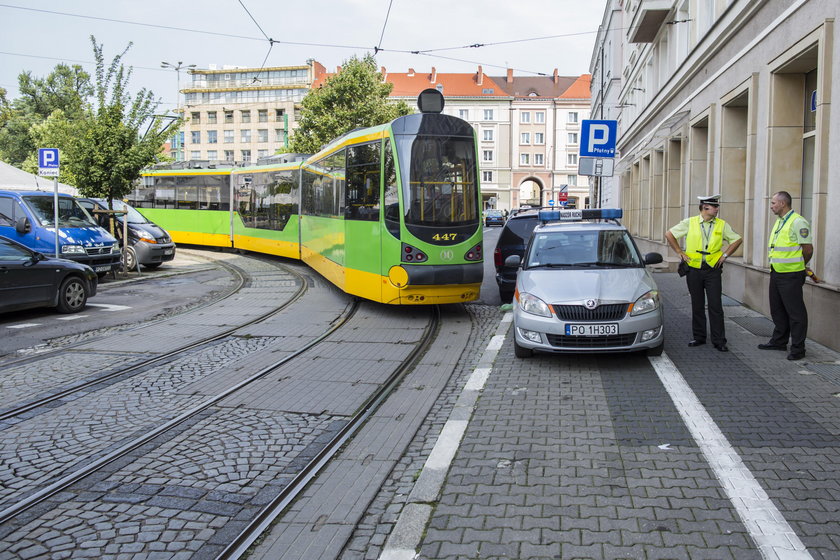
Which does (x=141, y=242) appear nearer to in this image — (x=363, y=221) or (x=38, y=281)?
(x=38, y=281)

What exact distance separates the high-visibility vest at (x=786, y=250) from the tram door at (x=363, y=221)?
5531 millimetres

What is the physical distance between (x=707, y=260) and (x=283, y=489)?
20.4ft

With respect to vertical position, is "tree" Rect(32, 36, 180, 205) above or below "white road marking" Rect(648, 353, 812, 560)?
above

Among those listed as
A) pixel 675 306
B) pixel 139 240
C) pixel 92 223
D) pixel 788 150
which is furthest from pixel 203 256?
pixel 788 150

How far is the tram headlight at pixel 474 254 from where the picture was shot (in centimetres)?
1148

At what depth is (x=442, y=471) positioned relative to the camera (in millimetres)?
4746

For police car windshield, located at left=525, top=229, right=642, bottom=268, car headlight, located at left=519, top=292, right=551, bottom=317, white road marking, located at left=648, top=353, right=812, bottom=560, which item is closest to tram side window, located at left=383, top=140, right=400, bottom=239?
police car windshield, located at left=525, top=229, right=642, bottom=268

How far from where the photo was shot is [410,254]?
1107 cm

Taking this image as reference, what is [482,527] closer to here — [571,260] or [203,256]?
[571,260]

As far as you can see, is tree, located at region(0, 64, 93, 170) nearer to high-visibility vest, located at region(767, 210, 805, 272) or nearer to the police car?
the police car

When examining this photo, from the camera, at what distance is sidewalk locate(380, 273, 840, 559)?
3717 millimetres

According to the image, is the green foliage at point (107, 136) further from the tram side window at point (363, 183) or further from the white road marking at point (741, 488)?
the white road marking at point (741, 488)

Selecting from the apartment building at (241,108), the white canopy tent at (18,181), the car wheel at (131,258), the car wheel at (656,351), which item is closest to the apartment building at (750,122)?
the car wheel at (656,351)

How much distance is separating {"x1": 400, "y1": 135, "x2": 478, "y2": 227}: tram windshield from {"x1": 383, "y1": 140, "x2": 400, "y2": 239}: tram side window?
0.15 metres
